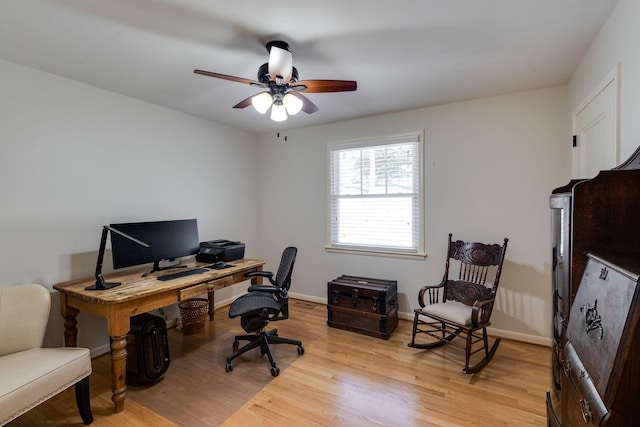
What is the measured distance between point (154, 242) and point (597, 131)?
3.59m

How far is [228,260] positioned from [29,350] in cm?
158

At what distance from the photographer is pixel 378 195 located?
3475mm

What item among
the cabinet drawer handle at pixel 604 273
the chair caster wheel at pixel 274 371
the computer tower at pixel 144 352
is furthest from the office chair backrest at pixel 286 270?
the cabinet drawer handle at pixel 604 273

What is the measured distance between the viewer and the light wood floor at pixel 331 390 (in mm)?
1806

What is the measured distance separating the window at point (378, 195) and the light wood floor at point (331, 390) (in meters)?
1.19

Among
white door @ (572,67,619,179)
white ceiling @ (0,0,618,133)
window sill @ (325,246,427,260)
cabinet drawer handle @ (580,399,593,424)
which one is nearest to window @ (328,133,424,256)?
window sill @ (325,246,427,260)

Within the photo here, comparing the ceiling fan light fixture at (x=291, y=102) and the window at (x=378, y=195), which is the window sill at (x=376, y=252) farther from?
the ceiling fan light fixture at (x=291, y=102)

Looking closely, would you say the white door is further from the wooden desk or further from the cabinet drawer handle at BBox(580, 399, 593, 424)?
the wooden desk

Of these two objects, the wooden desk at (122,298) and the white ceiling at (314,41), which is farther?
the wooden desk at (122,298)

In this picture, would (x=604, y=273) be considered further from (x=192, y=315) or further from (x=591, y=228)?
(x=192, y=315)

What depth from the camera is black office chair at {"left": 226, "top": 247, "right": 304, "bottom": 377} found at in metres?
2.34

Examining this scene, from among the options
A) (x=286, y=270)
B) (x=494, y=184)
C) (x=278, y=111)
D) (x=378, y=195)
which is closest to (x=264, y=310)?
Result: (x=286, y=270)

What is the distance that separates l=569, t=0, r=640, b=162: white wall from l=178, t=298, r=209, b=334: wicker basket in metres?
3.53

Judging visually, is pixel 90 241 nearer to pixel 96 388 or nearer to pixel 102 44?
pixel 96 388
